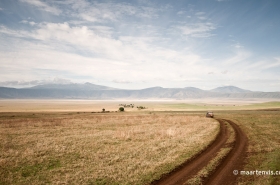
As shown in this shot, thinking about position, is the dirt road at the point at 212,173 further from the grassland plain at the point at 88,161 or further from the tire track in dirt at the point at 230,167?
the grassland plain at the point at 88,161

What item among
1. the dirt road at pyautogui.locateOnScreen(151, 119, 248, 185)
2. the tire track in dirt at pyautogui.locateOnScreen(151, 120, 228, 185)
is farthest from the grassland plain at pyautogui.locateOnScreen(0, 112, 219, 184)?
the dirt road at pyautogui.locateOnScreen(151, 119, 248, 185)

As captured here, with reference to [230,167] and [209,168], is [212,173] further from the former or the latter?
[230,167]

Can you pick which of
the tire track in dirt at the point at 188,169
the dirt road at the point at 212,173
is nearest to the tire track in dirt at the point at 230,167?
the dirt road at the point at 212,173

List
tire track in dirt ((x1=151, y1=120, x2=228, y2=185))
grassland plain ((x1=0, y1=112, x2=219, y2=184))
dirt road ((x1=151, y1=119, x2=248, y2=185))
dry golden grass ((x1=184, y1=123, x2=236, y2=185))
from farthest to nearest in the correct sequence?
grassland plain ((x1=0, y1=112, x2=219, y2=184))
tire track in dirt ((x1=151, y1=120, x2=228, y2=185))
dirt road ((x1=151, y1=119, x2=248, y2=185))
dry golden grass ((x1=184, y1=123, x2=236, y2=185))

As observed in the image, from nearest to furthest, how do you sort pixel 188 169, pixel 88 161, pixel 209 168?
pixel 209 168
pixel 188 169
pixel 88 161

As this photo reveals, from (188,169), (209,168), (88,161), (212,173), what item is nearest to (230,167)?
(209,168)

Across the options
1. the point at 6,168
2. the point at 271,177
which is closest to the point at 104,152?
the point at 6,168

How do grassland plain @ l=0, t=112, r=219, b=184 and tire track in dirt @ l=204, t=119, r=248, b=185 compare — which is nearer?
tire track in dirt @ l=204, t=119, r=248, b=185

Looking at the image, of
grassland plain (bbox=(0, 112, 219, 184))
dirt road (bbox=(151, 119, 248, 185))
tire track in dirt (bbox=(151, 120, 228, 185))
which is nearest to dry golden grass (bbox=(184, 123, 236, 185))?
dirt road (bbox=(151, 119, 248, 185))

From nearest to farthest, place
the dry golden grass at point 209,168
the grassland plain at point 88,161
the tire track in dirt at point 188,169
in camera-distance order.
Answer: the dry golden grass at point 209,168, the tire track in dirt at point 188,169, the grassland plain at point 88,161

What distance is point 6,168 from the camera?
45.3ft

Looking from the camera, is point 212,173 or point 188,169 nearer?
point 212,173

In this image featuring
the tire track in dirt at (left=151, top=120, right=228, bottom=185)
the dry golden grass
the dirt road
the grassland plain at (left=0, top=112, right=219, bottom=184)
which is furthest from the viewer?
the grassland plain at (left=0, top=112, right=219, bottom=184)

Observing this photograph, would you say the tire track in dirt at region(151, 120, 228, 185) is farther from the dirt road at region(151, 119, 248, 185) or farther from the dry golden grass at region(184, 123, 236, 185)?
the dry golden grass at region(184, 123, 236, 185)
